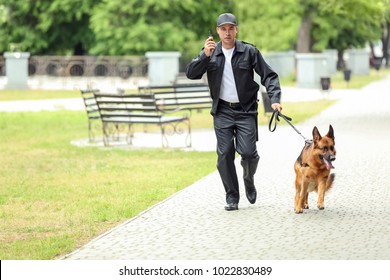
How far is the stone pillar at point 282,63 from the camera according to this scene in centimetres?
5390

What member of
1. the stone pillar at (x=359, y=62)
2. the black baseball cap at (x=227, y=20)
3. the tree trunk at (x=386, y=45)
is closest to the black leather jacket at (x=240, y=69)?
the black baseball cap at (x=227, y=20)

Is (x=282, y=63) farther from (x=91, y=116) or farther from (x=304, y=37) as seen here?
(x=91, y=116)

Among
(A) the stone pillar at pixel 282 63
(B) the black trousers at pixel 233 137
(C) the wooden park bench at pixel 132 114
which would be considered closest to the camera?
(B) the black trousers at pixel 233 137

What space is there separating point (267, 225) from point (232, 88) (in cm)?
146

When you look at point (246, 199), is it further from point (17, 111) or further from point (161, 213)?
point (17, 111)

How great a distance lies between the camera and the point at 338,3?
1420 inches

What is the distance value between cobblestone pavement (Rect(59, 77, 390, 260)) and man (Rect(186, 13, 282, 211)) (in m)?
0.60

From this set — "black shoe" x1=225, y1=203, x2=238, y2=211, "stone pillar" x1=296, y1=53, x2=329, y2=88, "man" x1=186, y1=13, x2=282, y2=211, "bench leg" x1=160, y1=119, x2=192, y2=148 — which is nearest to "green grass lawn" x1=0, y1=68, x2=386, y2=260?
"bench leg" x1=160, y1=119, x2=192, y2=148

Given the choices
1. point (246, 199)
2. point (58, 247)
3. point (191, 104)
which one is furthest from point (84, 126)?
point (58, 247)

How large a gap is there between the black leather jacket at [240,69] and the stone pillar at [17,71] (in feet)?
117

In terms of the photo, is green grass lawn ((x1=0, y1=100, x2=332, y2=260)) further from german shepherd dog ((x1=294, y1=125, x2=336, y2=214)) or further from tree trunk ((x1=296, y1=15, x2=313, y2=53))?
tree trunk ((x1=296, y1=15, x2=313, y2=53))

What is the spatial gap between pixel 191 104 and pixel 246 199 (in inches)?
493

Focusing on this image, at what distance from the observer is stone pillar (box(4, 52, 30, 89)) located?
4681 centimetres

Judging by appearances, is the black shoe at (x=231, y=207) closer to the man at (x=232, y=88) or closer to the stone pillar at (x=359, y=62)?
the man at (x=232, y=88)
